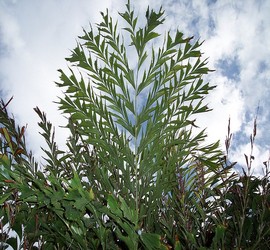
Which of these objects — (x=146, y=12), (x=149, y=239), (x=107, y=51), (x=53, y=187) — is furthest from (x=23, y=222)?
(x=146, y=12)

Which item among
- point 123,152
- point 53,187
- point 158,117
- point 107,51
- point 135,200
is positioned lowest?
point 53,187

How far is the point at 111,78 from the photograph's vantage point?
3445 millimetres

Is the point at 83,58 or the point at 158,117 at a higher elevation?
the point at 83,58

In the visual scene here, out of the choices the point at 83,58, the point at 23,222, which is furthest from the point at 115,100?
the point at 23,222

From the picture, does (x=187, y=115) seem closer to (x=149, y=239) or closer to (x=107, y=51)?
(x=107, y=51)

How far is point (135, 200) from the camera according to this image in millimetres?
2781

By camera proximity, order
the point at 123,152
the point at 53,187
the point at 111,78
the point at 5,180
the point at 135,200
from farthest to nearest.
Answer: the point at 111,78 → the point at 123,152 → the point at 135,200 → the point at 53,187 → the point at 5,180

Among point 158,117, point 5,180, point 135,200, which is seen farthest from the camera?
point 158,117

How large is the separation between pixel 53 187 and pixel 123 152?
4.34 ft

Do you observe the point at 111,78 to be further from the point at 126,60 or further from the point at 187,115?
the point at 187,115

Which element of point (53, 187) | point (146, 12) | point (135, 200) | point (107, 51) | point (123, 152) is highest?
point (146, 12)

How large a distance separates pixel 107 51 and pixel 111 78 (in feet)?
1.04

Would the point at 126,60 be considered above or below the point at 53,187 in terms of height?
above

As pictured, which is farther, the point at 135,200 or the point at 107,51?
the point at 107,51
